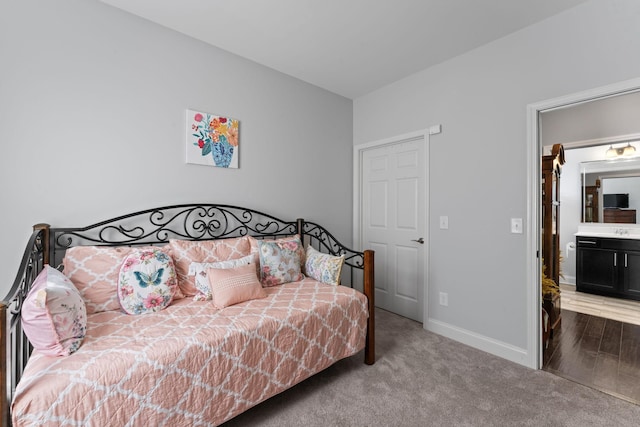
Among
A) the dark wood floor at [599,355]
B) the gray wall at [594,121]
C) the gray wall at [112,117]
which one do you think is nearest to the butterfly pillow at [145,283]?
the gray wall at [112,117]

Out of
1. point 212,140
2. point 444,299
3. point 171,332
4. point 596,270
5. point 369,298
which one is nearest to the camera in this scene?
point 171,332

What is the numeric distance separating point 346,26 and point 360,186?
1807mm

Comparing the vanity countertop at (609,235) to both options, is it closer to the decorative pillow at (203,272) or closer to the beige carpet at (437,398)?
the beige carpet at (437,398)

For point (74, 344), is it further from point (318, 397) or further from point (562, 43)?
point (562, 43)

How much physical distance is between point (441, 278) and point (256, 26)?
2672 mm

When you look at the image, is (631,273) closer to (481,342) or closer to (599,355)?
(599,355)

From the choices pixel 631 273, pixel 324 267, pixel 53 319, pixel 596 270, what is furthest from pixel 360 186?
pixel 631 273

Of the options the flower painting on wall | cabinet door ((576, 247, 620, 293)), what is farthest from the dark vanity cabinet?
the flower painting on wall

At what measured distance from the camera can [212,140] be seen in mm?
2514

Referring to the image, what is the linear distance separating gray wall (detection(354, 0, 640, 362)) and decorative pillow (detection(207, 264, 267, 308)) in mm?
1780

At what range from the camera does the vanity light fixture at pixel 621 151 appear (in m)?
3.96

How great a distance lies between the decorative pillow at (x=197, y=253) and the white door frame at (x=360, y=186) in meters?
1.61

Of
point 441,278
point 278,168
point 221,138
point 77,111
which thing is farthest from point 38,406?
point 441,278

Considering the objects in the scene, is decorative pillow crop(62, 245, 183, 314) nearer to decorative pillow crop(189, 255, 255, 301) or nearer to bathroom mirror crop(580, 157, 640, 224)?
decorative pillow crop(189, 255, 255, 301)
